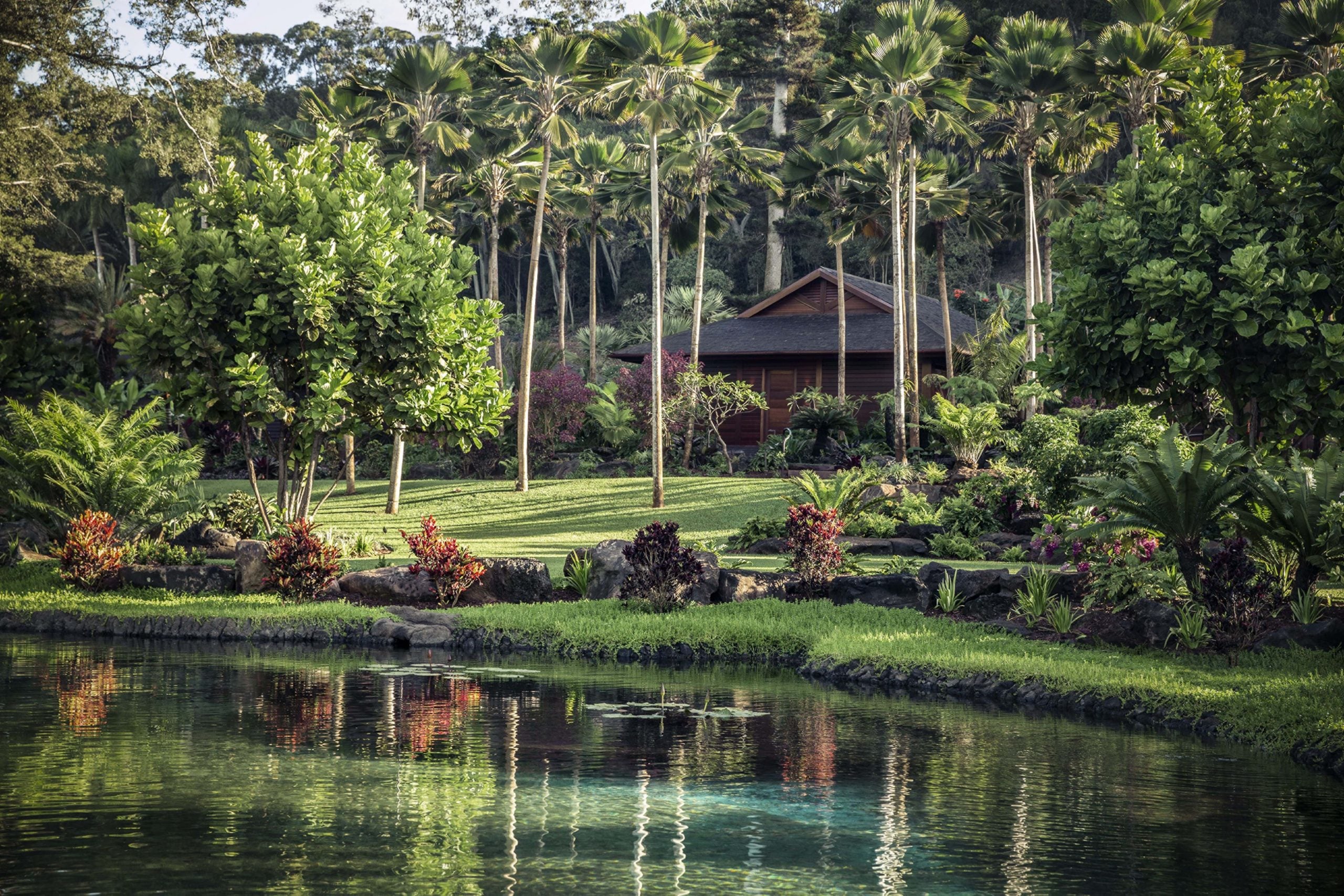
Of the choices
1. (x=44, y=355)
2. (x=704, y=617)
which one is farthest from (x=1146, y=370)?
(x=44, y=355)

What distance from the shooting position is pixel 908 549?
23219 millimetres

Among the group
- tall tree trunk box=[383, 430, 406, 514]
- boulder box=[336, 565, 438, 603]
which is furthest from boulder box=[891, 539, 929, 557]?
tall tree trunk box=[383, 430, 406, 514]

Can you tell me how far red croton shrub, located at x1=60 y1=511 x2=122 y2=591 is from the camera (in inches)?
777

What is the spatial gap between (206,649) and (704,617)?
20.4ft

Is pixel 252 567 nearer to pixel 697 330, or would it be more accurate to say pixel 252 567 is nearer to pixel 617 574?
pixel 617 574

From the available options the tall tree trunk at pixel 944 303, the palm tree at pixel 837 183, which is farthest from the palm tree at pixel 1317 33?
the tall tree trunk at pixel 944 303

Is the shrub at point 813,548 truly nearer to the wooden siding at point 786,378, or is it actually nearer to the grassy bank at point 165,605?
the grassy bank at point 165,605

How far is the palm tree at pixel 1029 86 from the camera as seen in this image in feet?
112

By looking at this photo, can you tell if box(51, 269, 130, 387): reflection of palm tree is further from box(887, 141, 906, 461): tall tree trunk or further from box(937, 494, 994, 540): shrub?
box(937, 494, 994, 540): shrub

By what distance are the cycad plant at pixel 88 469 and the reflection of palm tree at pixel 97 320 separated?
25.8 m

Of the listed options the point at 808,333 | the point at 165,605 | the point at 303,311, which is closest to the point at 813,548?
the point at 303,311

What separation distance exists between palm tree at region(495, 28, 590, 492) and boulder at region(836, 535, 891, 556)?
15.1m

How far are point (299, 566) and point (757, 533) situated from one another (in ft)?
30.4

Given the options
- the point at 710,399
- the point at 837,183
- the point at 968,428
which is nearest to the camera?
the point at 968,428
